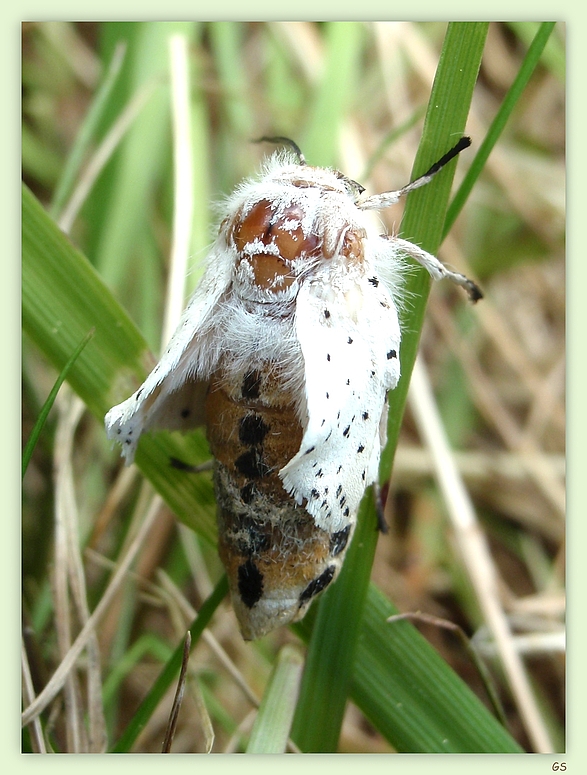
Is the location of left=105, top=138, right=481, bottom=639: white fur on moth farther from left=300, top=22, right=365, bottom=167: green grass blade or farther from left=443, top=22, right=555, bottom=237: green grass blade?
left=300, top=22, right=365, bottom=167: green grass blade

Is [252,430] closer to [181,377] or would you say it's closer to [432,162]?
[181,377]

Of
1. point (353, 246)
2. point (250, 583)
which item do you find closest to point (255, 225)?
point (353, 246)

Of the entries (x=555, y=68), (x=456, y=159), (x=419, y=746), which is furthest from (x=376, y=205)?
(x=555, y=68)

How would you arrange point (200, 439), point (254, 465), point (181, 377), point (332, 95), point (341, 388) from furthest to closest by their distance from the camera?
point (332, 95) → point (200, 439) → point (181, 377) → point (254, 465) → point (341, 388)

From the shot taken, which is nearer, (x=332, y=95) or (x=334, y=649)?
(x=334, y=649)

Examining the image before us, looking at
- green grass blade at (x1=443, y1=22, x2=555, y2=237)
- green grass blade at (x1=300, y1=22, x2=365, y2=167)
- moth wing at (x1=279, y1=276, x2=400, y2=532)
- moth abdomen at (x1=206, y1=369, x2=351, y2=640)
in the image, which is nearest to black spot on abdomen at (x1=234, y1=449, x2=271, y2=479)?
moth abdomen at (x1=206, y1=369, x2=351, y2=640)
